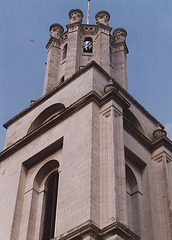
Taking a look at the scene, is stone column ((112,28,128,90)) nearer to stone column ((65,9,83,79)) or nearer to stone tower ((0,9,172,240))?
stone tower ((0,9,172,240))

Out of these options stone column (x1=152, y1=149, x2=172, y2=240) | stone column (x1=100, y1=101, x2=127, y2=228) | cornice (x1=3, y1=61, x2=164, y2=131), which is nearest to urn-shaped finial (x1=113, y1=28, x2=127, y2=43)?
cornice (x1=3, y1=61, x2=164, y2=131)

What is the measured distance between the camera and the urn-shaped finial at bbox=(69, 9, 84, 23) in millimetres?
38656

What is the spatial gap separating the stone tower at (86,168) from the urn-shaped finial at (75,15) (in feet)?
19.8

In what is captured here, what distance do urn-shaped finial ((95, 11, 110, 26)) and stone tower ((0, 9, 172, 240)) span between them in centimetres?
597

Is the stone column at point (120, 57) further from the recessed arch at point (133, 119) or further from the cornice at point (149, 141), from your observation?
the cornice at point (149, 141)

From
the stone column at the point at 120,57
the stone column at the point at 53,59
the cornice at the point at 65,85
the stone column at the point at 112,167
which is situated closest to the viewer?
the stone column at the point at 112,167

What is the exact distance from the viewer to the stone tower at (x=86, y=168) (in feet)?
72.0

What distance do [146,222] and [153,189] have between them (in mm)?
2456

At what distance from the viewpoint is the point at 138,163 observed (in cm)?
2855

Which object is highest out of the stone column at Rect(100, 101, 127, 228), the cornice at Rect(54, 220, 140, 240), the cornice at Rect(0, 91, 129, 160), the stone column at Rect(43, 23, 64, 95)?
the stone column at Rect(43, 23, 64, 95)

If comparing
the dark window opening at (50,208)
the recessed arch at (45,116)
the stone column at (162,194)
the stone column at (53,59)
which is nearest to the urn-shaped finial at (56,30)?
the stone column at (53,59)

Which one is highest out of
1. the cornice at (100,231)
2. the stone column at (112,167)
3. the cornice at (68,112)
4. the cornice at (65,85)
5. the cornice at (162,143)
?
the cornice at (65,85)

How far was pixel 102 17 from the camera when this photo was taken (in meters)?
39.1

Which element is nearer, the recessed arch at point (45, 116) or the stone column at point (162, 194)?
the stone column at point (162, 194)
